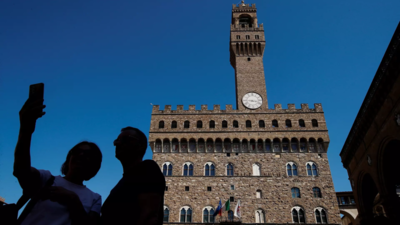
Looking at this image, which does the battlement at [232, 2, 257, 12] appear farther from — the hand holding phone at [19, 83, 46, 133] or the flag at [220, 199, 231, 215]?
the hand holding phone at [19, 83, 46, 133]

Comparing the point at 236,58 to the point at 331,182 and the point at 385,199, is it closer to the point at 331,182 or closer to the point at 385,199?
the point at 331,182

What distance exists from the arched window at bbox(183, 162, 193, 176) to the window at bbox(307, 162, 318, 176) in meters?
11.9

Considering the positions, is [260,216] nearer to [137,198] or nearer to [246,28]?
[246,28]

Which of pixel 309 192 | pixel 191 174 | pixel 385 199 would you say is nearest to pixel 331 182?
pixel 309 192

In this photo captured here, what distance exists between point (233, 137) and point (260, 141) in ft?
9.48

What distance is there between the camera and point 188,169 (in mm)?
29594

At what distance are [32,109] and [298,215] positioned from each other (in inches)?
1113

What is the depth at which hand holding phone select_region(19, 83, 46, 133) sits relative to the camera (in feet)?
8.68

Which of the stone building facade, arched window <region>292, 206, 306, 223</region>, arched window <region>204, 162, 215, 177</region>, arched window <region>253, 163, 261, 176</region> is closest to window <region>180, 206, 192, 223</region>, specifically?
the stone building facade

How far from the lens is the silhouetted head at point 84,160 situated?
3.35m

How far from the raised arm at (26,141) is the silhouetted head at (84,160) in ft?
1.98

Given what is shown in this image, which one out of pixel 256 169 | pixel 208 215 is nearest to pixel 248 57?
pixel 256 169

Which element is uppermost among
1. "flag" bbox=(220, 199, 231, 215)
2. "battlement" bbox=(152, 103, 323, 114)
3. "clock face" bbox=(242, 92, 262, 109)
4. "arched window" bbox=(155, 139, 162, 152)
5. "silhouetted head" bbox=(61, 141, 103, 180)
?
"clock face" bbox=(242, 92, 262, 109)

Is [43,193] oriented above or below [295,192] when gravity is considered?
below
